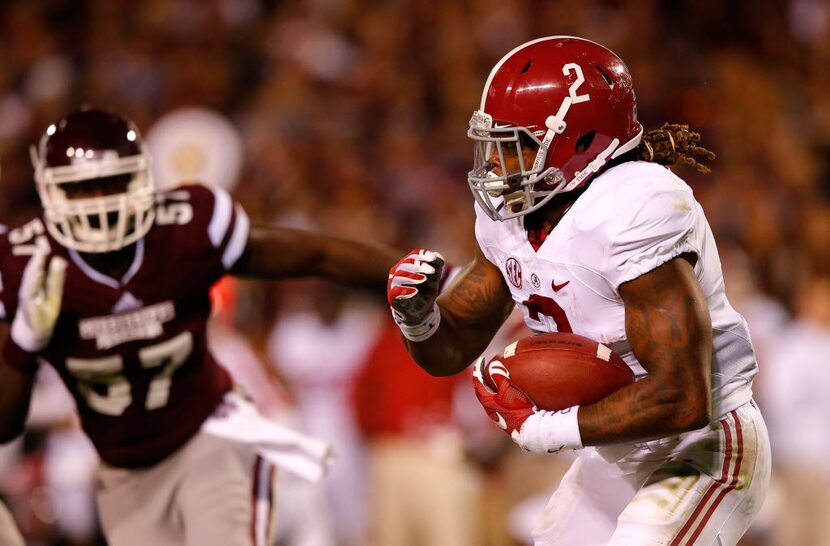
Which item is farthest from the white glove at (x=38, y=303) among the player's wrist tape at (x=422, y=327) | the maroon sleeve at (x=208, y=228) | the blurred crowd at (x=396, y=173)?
the blurred crowd at (x=396, y=173)

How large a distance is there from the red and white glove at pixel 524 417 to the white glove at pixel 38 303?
47.4 inches

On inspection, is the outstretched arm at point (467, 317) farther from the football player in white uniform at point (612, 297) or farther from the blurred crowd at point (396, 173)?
the blurred crowd at point (396, 173)

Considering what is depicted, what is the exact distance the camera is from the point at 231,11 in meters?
9.16

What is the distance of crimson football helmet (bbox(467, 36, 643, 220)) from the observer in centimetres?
275

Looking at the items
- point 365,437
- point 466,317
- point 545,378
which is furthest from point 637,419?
point 365,437

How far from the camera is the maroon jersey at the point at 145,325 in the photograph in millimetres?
3367

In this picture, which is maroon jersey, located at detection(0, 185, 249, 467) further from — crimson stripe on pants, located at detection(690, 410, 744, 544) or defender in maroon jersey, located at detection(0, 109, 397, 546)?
crimson stripe on pants, located at detection(690, 410, 744, 544)

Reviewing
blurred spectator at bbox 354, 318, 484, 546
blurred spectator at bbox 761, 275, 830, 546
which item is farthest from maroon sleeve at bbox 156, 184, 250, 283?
blurred spectator at bbox 761, 275, 830, 546

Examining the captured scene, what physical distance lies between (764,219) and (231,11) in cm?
419

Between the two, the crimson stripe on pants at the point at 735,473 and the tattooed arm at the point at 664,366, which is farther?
the crimson stripe on pants at the point at 735,473

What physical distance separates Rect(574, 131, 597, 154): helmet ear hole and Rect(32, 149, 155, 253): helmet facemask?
1262 millimetres

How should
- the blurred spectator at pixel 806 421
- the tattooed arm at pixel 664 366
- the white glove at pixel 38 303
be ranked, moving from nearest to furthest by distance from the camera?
1. the tattooed arm at pixel 664 366
2. the white glove at pixel 38 303
3. the blurred spectator at pixel 806 421

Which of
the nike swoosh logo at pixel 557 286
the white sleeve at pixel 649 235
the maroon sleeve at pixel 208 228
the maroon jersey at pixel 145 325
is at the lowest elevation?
the maroon jersey at pixel 145 325

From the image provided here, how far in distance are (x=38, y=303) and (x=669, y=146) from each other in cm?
163
